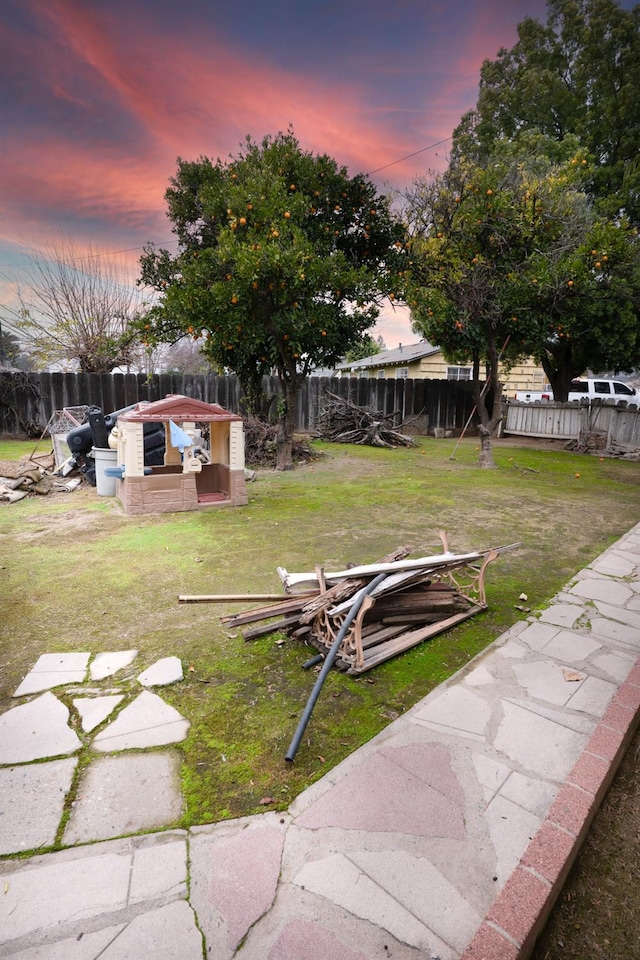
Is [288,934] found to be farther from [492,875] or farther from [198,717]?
[198,717]

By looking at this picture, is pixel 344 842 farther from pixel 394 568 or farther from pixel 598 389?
pixel 598 389

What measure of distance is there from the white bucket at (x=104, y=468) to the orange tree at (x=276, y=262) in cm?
258

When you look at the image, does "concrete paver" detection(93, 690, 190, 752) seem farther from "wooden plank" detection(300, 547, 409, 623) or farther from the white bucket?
the white bucket

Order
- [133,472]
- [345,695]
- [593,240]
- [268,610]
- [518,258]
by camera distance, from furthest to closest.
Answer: [518,258], [593,240], [133,472], [268,610], [345,695]

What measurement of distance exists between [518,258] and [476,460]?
14.9 feet

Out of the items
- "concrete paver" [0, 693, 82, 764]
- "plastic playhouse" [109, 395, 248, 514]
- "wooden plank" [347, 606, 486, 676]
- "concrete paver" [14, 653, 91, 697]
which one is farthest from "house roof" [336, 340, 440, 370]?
"concrete paver" [0, 693, 82, 764]

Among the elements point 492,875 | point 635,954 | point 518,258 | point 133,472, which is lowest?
point 635,954

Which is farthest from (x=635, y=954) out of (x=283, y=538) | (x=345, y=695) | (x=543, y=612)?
(x=283, y=538)

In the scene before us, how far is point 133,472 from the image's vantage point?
6348mm

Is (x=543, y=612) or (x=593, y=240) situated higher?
(x=593, y=240)

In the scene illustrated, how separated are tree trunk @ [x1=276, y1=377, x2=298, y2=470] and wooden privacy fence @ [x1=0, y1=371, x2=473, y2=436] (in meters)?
2.58

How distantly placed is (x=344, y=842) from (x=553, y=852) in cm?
76

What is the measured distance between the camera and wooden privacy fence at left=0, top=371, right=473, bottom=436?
1319 cm

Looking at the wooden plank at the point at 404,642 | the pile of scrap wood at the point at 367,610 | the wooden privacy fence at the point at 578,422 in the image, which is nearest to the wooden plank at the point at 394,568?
the pile of scrap wood at the point at 367,610
